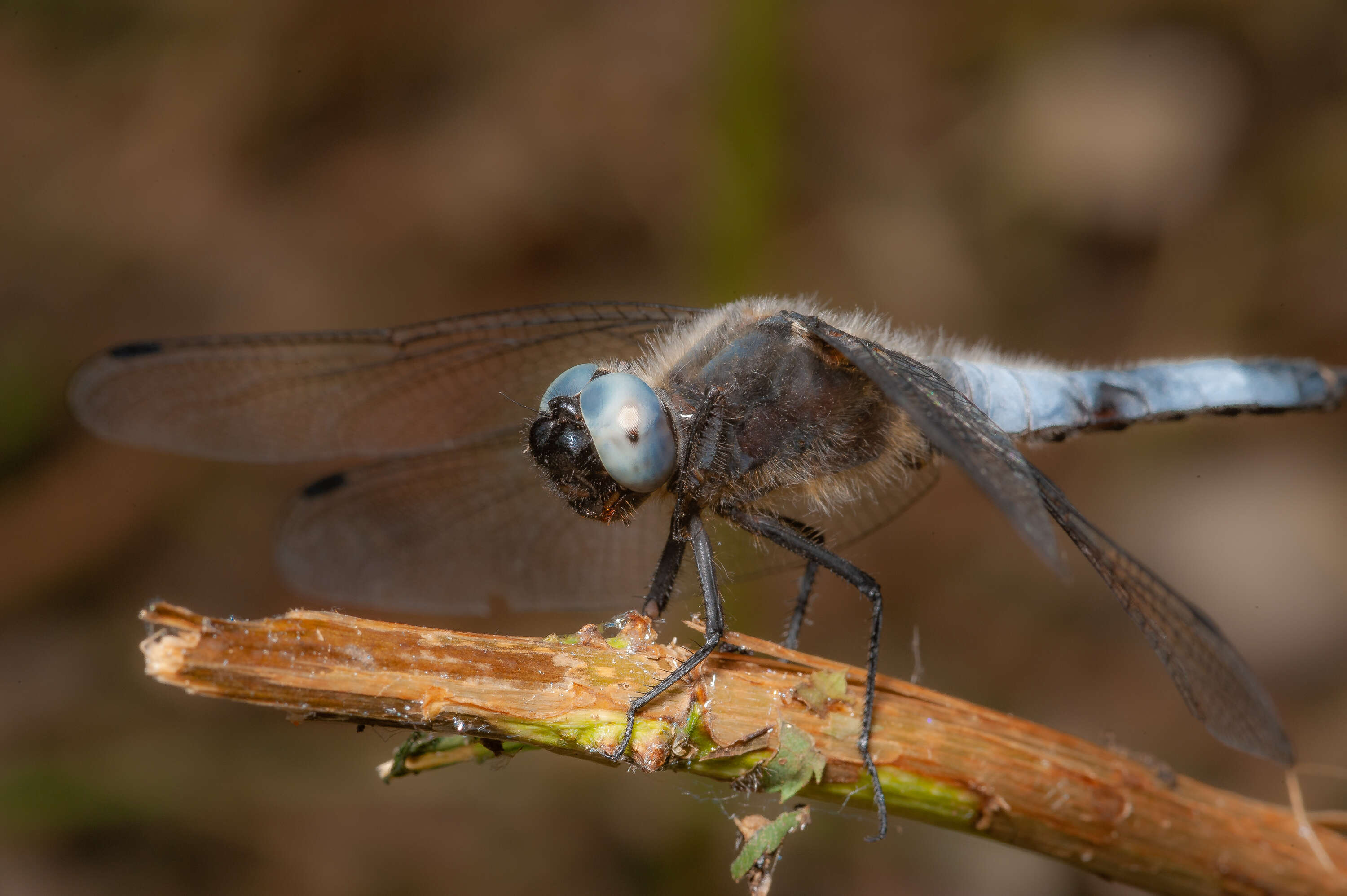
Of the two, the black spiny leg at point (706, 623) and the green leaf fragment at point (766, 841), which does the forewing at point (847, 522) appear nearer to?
the black spiny leg at point (706, 623)

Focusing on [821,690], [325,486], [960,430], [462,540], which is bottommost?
[462,540]

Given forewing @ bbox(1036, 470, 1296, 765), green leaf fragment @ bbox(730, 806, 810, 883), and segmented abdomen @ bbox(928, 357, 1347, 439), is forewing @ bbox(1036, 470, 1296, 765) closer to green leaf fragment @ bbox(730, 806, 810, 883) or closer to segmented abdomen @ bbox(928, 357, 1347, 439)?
segmented abdomen @ bbox(928, 357, 1347, 439)

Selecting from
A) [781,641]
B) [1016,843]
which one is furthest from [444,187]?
[1016,843]

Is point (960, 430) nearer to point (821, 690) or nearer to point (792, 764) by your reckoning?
point (821, 690)

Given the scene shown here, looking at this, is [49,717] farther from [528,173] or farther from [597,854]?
[528,173]

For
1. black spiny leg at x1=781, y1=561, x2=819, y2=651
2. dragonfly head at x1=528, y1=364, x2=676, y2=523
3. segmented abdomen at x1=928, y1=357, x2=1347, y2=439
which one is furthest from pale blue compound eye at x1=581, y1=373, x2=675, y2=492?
segmented abdomen at x1=928, y1=357, x2=1347, y2=439

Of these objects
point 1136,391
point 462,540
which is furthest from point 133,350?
point 1136,391
